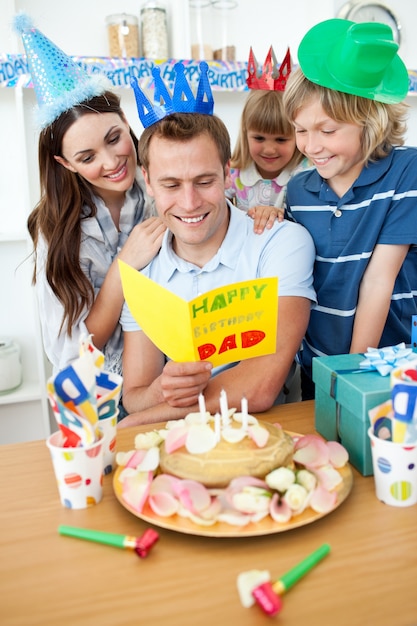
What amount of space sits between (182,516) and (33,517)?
226mm

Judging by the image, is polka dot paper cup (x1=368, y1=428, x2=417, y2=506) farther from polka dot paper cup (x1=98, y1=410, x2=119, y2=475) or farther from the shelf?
the shelf

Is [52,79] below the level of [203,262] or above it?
above

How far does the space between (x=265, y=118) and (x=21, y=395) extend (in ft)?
5.05

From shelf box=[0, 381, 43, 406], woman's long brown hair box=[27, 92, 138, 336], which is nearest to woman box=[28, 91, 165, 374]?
woman's long brown hair box=[27, 92, 138, 336]

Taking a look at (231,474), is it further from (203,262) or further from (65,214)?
(65,214)

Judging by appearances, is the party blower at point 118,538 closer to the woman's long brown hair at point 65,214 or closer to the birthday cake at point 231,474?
the birthday cake at point 231,474

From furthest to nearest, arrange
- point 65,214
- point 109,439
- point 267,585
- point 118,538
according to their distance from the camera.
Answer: point 65,214, point 109,439, point 118,538, point 267,585

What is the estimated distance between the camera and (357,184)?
4.66 feet

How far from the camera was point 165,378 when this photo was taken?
3.92 ft

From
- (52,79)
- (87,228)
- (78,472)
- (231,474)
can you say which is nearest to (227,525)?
(231,474)

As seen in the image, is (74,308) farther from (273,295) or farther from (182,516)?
(182,516)

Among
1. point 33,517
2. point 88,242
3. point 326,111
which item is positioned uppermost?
point 326,111

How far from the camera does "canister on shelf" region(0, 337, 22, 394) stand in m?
2.60

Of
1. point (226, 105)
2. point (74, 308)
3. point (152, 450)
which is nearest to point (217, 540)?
point (152, 450)
